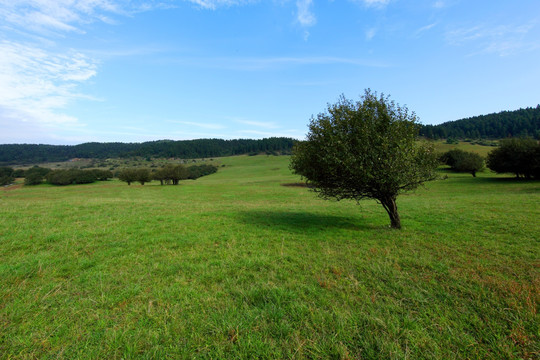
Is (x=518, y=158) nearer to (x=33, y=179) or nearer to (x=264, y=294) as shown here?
(x=264, y=294)

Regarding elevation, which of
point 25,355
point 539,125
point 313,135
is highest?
point 539,125

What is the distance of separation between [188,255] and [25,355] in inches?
212

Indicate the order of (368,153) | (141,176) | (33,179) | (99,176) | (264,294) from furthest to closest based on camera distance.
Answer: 1. (99,176)
2. (33,179)
3. (141,176)
4. (368,153)
5. (264,294)

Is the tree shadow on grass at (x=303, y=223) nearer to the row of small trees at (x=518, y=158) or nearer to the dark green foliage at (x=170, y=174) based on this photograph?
the row of small trees at (x=518, y=158)

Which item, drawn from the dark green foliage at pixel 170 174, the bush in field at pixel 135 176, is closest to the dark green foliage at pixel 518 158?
the dark green foliage at pixel 170 174

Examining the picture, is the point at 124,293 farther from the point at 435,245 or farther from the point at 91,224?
the point at 435,245

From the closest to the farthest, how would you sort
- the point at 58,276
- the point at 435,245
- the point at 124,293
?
the point at 124,293
the point at 58,276
the point at 435,245

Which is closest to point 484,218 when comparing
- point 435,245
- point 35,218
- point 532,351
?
point 435,245

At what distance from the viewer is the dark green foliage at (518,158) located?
4756 cm

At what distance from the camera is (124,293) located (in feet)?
21.4

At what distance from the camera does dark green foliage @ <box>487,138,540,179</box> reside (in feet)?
156

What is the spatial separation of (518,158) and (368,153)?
61.0m

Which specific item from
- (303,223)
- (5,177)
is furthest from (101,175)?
(303,223)

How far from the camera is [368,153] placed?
44.1 ft
